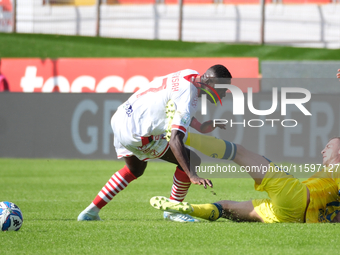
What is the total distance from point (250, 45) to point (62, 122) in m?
8.34

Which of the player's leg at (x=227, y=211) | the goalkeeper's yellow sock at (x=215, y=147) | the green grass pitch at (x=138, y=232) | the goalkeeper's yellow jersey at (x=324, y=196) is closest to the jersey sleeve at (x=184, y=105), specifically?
the goalkeeper's yellow sock at (x=215, y=147)

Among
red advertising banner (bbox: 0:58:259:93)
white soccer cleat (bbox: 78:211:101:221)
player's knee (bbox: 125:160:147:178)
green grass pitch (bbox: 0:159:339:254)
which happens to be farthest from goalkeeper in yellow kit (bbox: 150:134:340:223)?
red advertising banner (bbox: 0:58:259:93)

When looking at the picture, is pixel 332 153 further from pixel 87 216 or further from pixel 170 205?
pixel 87 216

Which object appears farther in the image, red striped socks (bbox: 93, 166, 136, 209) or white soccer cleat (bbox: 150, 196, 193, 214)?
red striped socks (bbox: 93, 166, 136, 209)

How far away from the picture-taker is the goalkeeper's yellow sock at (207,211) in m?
5.47

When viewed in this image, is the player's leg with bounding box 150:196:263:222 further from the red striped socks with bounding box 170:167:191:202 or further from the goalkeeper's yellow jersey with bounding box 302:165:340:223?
the goalkeeper's yellow jersey with bounding box 302:165:340:223

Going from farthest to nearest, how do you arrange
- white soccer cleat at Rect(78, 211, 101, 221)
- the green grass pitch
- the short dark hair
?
white soccer cleat at Rect(78, 211, 101, 221)
the short dark hair
the green grass pitch

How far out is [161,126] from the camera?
216 inches

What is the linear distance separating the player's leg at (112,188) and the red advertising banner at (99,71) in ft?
30.1

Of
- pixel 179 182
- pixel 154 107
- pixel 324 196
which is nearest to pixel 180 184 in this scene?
pixel 179 182

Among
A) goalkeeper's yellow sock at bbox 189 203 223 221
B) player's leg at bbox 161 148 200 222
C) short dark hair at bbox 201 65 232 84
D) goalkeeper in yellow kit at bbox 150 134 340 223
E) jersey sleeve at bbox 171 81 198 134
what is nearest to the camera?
jersey sleeve at bbox 171 81 198 134

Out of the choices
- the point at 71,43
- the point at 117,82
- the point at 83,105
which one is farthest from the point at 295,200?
the point at 71,43

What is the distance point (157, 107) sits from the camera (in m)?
5.44

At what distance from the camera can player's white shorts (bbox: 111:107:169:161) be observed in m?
5.58
